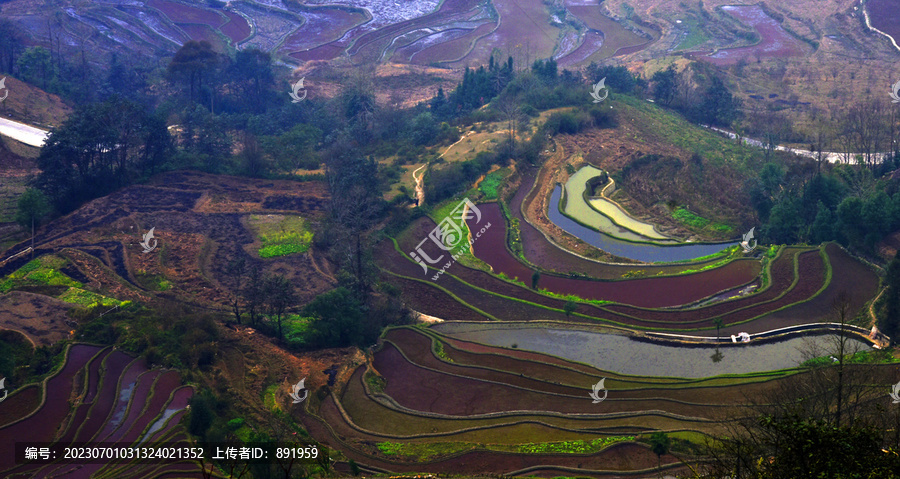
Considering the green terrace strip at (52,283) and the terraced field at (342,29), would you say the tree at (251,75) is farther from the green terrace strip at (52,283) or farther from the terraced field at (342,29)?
the green terrace strip at (52,283)

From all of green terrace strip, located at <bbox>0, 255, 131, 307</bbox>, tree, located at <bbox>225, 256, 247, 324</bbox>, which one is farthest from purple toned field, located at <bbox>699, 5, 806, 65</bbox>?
green terrace strip, located at <bbox>0, 255, 131, 307</bbox>

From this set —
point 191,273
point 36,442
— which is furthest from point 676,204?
point 36,442

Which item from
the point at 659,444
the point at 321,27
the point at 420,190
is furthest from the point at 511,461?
the point at 321,27

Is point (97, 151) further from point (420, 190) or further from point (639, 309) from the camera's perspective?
point (639, 309)

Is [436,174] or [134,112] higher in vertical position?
[134,112]

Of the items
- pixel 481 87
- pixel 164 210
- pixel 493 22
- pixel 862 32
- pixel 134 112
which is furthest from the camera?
pixel 493 22

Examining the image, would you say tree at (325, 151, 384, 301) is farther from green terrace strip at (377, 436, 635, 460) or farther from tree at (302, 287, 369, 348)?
green terrace strip at (377, 436, 635, 460)

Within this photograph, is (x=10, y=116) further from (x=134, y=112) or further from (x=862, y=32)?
(x=862, y=32)
